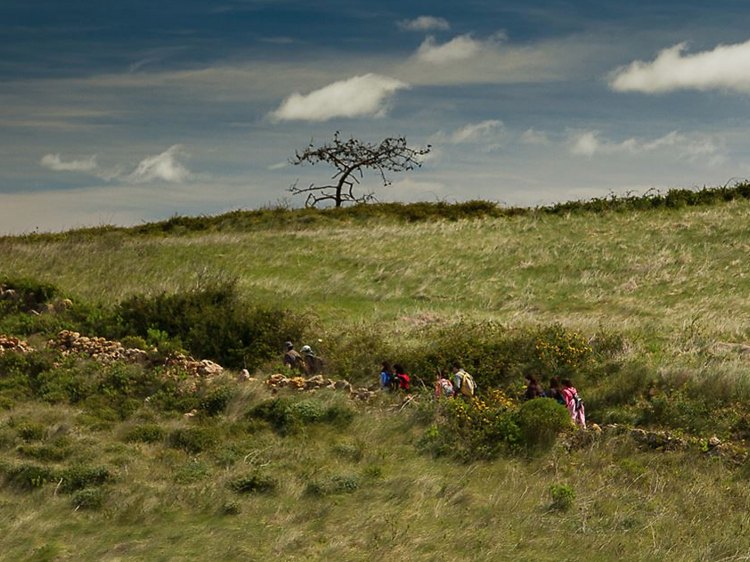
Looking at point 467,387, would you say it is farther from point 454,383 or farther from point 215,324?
point 215,324

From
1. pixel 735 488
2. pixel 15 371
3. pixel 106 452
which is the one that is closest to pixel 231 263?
pixel 15 371

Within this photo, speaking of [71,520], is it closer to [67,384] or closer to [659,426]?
[67,384]

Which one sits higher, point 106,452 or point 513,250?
point 513,250

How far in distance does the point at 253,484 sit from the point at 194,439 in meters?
2.74

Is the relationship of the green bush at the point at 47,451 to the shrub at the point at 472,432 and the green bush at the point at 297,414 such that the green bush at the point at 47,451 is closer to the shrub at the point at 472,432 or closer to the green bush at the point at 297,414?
the green bush at the point at 297,414

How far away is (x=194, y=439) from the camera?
15391 mm

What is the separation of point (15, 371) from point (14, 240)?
2696 centimetres

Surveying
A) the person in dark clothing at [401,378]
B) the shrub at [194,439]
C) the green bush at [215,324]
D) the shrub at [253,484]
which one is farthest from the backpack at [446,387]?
the green bush at [215,324]

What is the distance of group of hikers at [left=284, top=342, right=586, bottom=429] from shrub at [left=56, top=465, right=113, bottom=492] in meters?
6.49

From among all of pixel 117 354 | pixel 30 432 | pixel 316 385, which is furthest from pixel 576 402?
pixel 117 354

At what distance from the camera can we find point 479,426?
48.6 ft

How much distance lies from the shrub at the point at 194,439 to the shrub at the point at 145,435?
0.99 ft

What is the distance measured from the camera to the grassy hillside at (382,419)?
11.2 m

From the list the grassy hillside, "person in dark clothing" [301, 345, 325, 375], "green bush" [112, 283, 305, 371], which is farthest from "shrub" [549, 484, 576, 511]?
"green bush" [112, 283, 305, 371]
